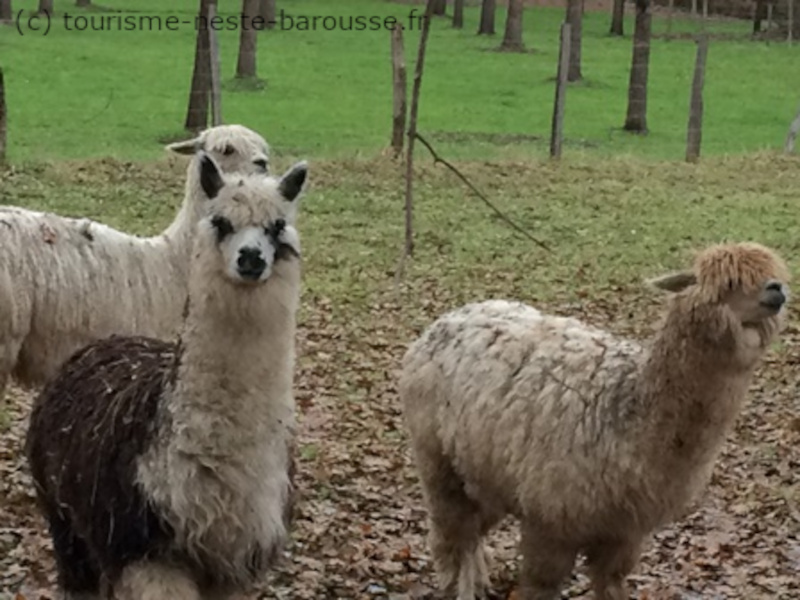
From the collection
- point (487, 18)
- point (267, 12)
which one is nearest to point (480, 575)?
point (267, 12)

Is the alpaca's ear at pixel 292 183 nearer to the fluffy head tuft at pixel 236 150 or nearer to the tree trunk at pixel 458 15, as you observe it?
the fluffy head tuft at pixel 236 150

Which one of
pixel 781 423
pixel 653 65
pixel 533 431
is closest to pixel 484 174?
pixel 781 423

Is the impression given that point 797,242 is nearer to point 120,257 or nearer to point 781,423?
point 781,423

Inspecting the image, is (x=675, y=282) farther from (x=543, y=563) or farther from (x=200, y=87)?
(x=200, y=87)

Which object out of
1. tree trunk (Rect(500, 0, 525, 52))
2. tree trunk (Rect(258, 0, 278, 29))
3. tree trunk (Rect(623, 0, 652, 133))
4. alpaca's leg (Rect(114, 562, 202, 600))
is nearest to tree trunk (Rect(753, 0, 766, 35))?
tree trunk (Rect(500, 0, 525, 52))

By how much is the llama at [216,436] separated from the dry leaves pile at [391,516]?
1420mm

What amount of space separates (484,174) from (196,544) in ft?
44.6

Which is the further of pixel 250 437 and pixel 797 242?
pixel 797 242

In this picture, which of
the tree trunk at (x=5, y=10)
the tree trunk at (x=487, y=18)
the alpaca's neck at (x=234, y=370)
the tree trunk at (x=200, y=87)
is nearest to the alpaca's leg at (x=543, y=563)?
the alpaca's neck at (x=234, y=370)

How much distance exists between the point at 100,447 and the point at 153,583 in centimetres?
50

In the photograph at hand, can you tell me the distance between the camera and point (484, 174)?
17.6 meters

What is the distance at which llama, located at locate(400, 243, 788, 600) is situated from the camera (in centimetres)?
499

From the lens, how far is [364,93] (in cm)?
2995

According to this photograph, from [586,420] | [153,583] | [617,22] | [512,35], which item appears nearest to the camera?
[153,583]
